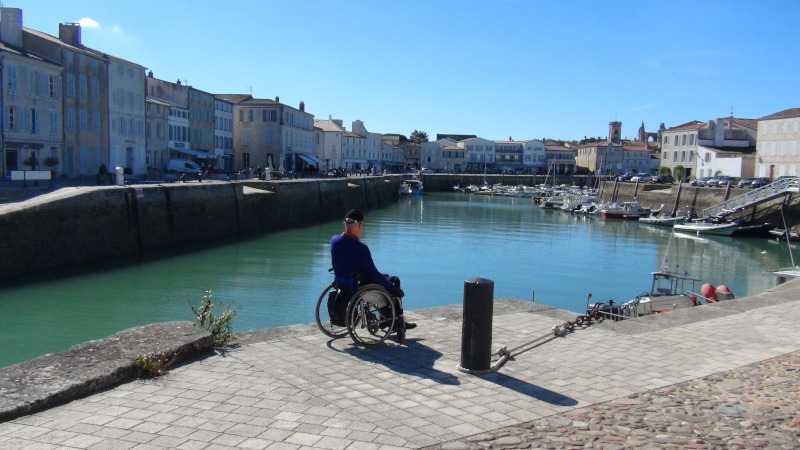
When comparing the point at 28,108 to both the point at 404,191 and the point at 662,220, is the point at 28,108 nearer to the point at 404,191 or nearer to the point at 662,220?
the point at 662,220

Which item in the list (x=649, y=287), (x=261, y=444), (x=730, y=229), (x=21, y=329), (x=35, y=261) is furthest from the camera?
(x=730, y=229)

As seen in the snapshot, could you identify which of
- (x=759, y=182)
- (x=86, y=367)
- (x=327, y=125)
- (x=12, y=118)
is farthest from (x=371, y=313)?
(x=327, y=125)

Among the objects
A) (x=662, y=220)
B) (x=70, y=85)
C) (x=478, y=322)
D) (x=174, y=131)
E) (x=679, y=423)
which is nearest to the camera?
(x=679, y=423)

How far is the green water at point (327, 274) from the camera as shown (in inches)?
631

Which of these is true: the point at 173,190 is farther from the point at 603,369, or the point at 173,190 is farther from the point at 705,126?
the point at 705,126

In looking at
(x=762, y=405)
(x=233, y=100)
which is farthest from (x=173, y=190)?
(x=233, y=100)

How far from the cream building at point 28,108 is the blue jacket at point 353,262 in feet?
98.0

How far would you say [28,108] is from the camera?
32875 mm

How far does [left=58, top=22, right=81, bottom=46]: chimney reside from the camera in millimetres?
39559

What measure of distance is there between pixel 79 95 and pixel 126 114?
5.64 metres

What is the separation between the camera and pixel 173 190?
29.5 m

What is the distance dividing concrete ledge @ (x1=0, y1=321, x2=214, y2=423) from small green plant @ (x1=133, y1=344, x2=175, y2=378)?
2.1 inches

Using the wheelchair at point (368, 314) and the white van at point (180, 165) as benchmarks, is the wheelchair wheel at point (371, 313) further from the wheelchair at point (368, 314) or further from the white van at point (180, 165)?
the white van at point (180, 165)

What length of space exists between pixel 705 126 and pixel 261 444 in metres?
83.2
